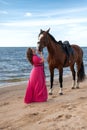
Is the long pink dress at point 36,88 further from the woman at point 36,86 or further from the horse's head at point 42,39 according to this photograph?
the horse's head at point 42,39

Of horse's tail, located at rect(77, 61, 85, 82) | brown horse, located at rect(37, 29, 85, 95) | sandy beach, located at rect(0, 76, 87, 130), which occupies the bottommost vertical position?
sandy beach, located at rect(0, 76, 87, 130)

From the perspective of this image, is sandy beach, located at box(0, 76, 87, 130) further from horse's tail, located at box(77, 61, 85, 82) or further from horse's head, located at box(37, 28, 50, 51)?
horse's tail, located at box(77, 61, 85, 82)

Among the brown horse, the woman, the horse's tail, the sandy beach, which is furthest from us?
the horse's tail

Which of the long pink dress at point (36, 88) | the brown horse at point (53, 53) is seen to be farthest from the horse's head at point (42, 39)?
the long pink dress at point (36, 88)

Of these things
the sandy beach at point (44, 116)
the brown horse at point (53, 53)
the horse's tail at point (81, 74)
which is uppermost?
the brown horse at point (53, 53)

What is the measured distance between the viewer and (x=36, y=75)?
9.14 meters

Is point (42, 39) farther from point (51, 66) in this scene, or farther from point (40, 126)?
point (40, 126)

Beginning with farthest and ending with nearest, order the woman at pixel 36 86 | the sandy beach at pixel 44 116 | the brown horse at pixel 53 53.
Result: 1. the brown horse at pixel 53 53
2. the woman at pixel 36 86
3. the sandy beach at pixel 44 116

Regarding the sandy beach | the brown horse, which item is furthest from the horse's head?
the sandy beach

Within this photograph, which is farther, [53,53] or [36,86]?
[53,53]

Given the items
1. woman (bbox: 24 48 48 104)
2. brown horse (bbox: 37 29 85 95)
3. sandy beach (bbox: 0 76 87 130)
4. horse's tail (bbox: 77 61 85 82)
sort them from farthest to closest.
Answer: horse's tail (bbox: 77 61 85 82), brown horse (bbox: 37 29 85 95), woman (bbox: 24 48 48 104), sandy beach (bbox: 0 76 87 130)

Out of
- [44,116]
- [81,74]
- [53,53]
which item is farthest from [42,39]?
[81,74]

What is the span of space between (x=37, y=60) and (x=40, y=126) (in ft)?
10.1

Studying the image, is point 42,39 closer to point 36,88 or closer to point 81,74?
point 36,88
